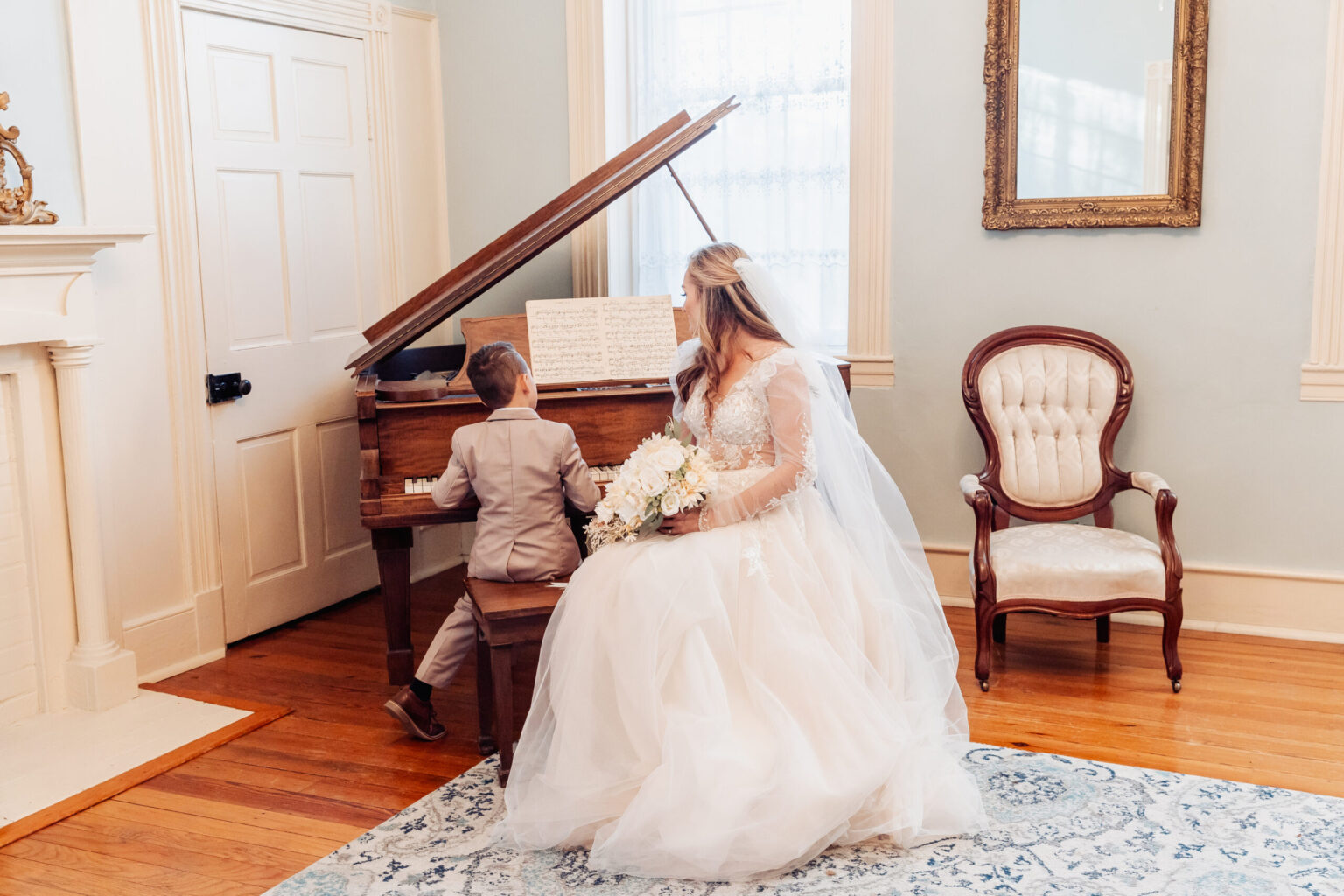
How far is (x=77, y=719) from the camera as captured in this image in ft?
12.2

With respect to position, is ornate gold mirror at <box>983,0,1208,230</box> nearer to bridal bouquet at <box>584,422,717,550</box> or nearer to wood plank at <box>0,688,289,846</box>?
bridal bouquet at <box>584,422,717,550</box>

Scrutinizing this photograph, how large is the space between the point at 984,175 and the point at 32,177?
3.28m

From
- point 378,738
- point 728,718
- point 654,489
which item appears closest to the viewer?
point 728,718

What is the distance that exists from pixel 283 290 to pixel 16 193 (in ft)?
4.05

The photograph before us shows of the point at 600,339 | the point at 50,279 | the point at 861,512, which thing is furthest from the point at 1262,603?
the point at 50,279

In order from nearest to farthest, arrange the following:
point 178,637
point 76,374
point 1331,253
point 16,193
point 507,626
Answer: point 507,626 < point 16,193 < point 76,374 < point 1331,253 < point 178,637

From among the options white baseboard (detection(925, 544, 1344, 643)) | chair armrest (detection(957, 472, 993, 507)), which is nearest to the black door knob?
chair armrest (detection(957, 472, 993, 507))

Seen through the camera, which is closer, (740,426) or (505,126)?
(740,426)

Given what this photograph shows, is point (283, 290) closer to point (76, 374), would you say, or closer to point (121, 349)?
point (121, 349)

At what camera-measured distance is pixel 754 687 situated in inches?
109

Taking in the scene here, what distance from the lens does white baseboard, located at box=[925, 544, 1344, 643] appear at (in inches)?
168

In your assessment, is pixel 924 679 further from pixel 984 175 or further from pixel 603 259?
pixel 603 259

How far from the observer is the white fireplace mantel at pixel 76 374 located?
11.5 feet

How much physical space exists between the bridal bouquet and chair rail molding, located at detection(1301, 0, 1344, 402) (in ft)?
8.17
